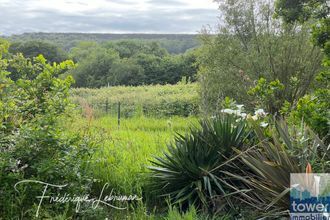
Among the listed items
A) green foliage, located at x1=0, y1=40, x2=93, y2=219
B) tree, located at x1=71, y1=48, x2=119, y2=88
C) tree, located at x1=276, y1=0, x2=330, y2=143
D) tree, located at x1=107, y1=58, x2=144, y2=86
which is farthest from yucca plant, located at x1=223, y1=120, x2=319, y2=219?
tree, located at x1=71, y1=48, x2=119, y2=88

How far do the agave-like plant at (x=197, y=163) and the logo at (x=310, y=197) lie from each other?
38.8 inches

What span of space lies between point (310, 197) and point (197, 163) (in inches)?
60.3

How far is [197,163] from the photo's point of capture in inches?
187

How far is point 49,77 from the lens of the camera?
4.98 meters

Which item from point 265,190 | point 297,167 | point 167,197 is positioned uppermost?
point 297,167

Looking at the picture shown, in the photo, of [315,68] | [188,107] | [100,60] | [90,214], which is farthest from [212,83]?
[100,60]

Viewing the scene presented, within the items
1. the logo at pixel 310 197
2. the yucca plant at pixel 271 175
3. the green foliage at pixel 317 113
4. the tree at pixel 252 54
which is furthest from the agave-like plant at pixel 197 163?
the tree at pixel 252 54

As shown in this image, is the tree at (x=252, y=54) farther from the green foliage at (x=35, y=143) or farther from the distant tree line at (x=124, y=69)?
the distant tree line at (x=124, y=69)

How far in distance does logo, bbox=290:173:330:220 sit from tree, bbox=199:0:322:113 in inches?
283

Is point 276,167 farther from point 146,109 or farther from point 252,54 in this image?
point 146,109

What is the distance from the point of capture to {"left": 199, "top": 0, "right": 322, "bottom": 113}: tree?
11344 millimetres

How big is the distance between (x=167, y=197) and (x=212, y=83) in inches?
312

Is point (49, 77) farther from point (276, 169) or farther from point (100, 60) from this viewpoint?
point (100, 60)

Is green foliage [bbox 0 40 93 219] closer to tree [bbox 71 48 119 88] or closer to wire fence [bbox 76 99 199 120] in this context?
wire fence [bbox 76 99 199 120]
